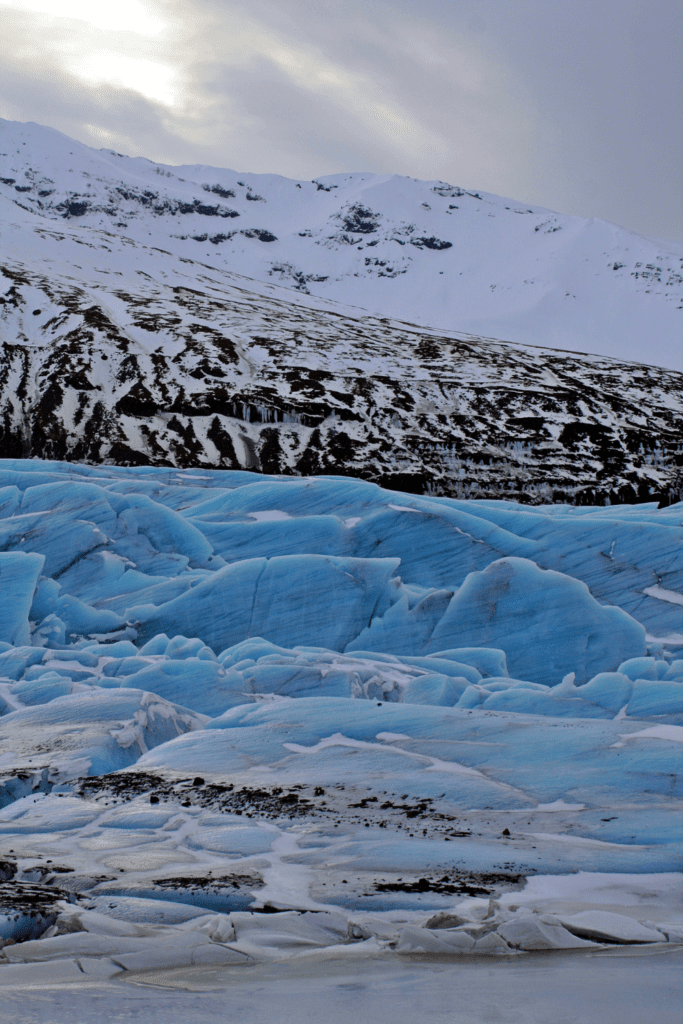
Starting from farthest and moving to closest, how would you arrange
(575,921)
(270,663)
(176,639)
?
1. (176,639)
2. (270,663)
3. (575,921)

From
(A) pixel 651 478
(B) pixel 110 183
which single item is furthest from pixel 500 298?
(A) pixel 651 478

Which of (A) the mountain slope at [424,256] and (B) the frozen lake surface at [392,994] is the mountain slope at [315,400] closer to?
(B) the frozen lake surface at [392,994]

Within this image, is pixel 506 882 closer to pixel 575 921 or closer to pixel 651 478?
pixel 575 921

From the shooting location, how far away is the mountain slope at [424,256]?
142538 millimetres

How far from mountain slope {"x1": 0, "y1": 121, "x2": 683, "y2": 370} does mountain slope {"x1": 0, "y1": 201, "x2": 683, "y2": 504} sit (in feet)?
210

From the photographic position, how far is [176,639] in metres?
11.8

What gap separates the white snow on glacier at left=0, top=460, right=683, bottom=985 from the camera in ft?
15.4

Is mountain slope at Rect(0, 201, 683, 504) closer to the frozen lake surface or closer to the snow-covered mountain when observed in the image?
the snow-covered mountain

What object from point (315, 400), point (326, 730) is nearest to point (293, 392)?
point (315, 400)

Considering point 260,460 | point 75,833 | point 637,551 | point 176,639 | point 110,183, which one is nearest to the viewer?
point 75,833

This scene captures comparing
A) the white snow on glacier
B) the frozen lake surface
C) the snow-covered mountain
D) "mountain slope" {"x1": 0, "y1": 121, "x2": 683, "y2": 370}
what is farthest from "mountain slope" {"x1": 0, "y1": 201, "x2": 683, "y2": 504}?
"mountain slope" {"x1": 0, "y1": 121, "x2": 683, "y2": 370}

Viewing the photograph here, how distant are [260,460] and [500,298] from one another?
116 metres

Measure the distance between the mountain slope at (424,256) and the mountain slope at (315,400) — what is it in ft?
210

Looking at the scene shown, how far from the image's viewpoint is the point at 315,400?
188 ft
